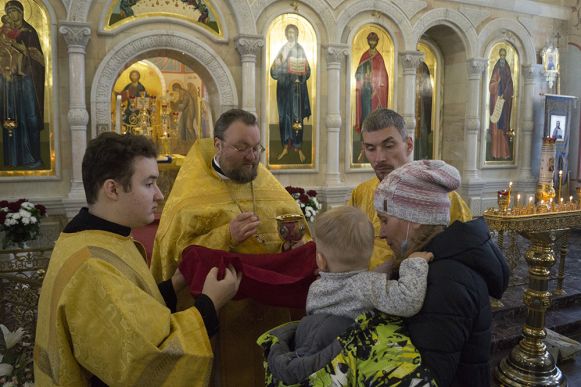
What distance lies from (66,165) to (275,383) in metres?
6.38

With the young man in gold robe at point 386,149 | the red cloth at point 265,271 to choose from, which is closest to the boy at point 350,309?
the red cloth at point 265,271

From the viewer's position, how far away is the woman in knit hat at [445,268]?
1.31m

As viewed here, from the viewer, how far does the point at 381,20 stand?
8.85 m

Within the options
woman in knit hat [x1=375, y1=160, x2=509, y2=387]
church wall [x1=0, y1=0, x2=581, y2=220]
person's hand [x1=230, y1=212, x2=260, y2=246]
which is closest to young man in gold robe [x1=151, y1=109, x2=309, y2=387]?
person's hand [x1=230, y1=212, x2=260, y2=246]

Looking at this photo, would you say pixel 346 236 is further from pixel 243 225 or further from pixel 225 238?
pixel 225 238

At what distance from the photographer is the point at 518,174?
10977 mm

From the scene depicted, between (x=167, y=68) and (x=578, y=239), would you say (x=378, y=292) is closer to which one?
(x=578, y=239)

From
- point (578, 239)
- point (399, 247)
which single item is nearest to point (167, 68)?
point (578, 239)

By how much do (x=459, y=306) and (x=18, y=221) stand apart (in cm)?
504

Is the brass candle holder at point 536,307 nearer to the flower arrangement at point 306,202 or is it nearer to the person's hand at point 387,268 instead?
the person's hand at point 387,268

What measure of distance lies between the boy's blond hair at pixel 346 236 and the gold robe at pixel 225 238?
96 cm

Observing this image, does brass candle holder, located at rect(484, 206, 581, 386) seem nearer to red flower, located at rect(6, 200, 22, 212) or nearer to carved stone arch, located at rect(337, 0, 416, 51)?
red flower, located at rect(6, 200, 22, 212)

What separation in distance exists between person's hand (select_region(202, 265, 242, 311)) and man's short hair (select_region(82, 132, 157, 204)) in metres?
0.47

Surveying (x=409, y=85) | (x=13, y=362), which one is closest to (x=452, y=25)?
(x=409, y=85)
